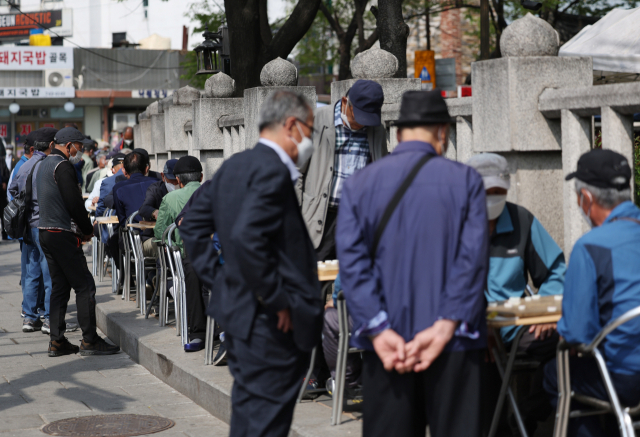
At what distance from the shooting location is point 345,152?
5938 mm

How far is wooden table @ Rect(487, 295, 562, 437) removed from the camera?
3.82 meters

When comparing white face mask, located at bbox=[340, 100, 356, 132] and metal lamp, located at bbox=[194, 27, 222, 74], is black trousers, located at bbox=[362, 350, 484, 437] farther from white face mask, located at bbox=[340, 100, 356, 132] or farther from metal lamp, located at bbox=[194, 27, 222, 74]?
metal lamp, located at bbox=[194, 27, 222, 74]

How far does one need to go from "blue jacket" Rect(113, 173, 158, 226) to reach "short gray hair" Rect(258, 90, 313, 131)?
259 inches

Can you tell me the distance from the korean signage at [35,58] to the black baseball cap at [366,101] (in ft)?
131

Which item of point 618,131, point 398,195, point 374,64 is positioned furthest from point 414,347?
point 374,64

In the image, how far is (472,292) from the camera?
3.10 m

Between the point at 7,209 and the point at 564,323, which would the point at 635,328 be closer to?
the point at 564,323

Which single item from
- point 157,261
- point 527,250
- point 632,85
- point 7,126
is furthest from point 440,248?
point 7,126

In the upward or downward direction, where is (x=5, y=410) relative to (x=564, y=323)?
downward

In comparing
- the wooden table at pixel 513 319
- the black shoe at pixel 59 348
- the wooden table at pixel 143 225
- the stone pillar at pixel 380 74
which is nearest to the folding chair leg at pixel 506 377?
the wooden table at pixel 513 319

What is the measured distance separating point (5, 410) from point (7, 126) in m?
40.6

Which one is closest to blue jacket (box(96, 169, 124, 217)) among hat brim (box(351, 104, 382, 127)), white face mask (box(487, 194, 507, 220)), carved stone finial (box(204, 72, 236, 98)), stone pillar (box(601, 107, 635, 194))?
carved stone finial (box(204, 72, 236, 98))

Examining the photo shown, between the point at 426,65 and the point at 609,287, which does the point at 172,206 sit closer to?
the point at 609,287

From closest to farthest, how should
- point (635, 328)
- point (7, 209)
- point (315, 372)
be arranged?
point (635, 328) → point (315, 372) → point (7, 209)
